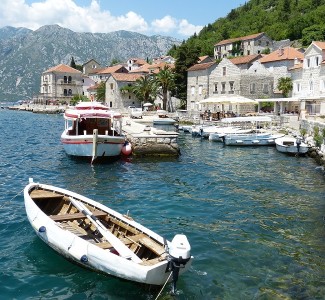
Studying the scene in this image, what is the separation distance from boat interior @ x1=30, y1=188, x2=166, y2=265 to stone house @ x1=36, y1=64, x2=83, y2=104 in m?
113

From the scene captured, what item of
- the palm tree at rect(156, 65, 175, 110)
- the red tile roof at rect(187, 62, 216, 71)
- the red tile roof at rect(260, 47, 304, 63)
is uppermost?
the red tile roof at rect(260, 47, 304, 63)

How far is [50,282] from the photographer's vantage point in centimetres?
891

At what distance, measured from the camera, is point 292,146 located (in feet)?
91.9

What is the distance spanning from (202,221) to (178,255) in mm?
5976

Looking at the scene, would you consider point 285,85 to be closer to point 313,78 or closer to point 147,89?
point 313,78

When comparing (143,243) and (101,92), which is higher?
(101,92)

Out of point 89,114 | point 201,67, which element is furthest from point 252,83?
point 89,114

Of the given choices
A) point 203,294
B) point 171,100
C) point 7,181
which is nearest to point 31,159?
point 7,181

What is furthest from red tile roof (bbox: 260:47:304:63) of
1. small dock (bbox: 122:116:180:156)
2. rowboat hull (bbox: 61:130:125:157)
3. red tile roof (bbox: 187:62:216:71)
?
rowboat hull (bbox: 61:130:125:157)

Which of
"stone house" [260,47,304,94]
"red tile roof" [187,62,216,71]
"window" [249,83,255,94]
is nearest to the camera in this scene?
"stone house" [260,47,304,94]

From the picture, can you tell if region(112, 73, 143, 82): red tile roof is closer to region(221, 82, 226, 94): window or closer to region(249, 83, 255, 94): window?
region(221, 82, 226, 94): window

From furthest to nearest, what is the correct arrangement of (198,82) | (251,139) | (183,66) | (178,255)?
(183,66), (198,82), (251,139), (178,255)

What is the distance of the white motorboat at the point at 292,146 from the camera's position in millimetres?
27527

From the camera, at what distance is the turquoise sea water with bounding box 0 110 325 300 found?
Answer: 28.7 feet
